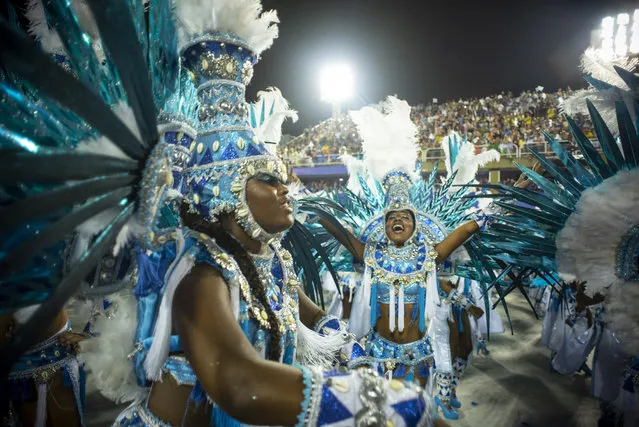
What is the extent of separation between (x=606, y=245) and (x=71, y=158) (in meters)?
2.75

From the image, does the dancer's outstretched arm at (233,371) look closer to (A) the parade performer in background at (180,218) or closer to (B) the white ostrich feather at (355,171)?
(A) the parade performer in background at (180,218)

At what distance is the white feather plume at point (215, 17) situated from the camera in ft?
5.28

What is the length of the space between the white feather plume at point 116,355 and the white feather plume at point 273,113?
4.08ft

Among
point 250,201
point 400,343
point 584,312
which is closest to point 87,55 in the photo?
point 250,201

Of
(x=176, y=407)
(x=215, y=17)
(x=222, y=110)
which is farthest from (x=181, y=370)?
(x=215, y=17)

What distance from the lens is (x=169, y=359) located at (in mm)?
1539

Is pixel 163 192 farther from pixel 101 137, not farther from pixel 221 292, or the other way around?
pixel 221 292

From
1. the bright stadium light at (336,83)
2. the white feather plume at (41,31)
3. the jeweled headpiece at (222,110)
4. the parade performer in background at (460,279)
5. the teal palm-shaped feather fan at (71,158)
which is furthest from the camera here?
the bright stadium light at (336,83)

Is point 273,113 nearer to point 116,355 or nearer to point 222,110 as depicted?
point 222,110

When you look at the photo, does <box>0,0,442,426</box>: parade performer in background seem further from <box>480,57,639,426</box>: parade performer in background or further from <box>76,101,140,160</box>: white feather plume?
<box>480,57,639,426</box>: parade performer in background

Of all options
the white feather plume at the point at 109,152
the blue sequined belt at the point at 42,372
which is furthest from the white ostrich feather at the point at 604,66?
the blue sequined belt at the point at 42,372

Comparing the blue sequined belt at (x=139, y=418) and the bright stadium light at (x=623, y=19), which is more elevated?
the bright stadium light at (x=623, y=19)

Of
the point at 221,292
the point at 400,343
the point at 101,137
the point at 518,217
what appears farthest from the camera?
the point at 400,343

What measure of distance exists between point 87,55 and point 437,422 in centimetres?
167
